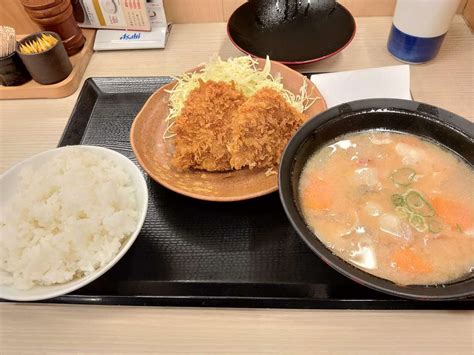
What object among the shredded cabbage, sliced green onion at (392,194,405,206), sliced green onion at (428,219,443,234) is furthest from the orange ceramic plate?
sliced green onion at (428,219,443,234)

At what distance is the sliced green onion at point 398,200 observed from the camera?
1.31 meters

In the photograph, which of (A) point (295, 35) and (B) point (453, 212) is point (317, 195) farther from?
(A) point (295, 35)

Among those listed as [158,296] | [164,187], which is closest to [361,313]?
[158,296]

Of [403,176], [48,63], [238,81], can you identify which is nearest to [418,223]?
[403,176]

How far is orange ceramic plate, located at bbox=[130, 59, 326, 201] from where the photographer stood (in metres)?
1.49

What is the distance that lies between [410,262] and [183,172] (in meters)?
0.89

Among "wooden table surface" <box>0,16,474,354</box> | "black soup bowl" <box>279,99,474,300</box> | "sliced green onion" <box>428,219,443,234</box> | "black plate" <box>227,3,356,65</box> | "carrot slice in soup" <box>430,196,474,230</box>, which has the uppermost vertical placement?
"black soup bowl" <box>279,99,474,300</box>

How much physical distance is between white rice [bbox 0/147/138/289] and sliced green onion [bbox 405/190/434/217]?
2.99 feet

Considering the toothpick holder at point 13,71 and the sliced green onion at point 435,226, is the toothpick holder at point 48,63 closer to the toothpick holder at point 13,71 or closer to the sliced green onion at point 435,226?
the toothpick holder at point 13,71

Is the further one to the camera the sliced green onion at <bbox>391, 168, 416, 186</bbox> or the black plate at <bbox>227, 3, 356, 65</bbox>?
the black plate at <bbox>227, 3, 356, 65</bbox>

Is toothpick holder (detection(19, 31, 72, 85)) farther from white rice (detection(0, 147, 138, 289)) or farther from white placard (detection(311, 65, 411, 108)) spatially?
white placard (detection(311, 65, 411, 108))

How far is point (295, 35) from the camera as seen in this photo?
7.04 feet

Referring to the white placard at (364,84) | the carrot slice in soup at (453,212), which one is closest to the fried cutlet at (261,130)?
the white placard at (364,84)

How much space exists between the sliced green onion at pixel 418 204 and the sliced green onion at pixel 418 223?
25 mm
